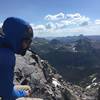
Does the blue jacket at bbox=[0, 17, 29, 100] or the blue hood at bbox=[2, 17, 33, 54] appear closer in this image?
the blue jacket at bbox=[0, 17, 29, 100]

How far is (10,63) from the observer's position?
700cm

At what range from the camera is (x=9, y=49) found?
7.20 meters

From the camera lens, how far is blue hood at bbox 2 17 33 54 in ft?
23.6

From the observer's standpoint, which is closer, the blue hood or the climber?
the climber

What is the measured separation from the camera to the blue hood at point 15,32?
7.20 meters

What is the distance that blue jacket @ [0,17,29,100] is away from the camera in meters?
6.92

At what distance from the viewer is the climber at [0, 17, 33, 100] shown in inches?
273

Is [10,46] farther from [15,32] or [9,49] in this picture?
[15,32]

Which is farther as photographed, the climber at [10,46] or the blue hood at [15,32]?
the blue hood at [15,32]

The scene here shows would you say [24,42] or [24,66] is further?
[24,66]

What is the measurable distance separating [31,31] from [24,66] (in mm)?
41858

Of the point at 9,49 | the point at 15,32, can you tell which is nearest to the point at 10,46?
the point at 9,49

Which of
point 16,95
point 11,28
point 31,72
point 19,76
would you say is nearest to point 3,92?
point 16,95

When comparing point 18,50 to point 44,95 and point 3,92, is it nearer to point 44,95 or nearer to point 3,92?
point 3,92
